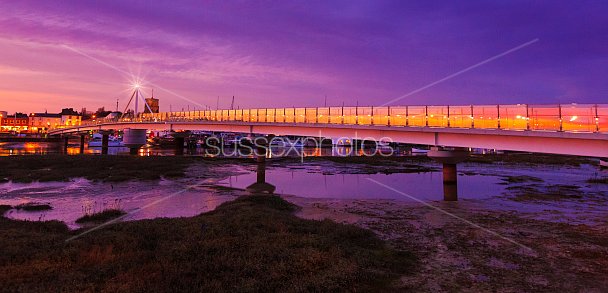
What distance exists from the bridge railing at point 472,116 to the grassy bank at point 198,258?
15502 millimetres

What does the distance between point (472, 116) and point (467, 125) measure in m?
0.79

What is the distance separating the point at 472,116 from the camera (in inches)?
1049

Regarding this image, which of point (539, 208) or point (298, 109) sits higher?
point (298, 109)

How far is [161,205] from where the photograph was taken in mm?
23719

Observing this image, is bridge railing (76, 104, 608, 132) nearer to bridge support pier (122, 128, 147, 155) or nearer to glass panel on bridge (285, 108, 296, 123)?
glass panel on bridge (285, 108, 296, 123)

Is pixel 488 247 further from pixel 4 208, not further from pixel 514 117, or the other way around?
pixel 4 208

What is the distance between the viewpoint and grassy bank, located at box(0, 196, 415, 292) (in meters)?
9.05

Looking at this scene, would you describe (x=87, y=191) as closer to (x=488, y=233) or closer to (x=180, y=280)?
(x=180, y=280)

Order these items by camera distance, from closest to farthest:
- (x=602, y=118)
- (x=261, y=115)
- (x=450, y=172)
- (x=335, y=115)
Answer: (x=602, y=118), (x=450, y=172), (x=335, y=115), (x=261, y=115)

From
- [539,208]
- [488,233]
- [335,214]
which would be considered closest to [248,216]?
[335,214]

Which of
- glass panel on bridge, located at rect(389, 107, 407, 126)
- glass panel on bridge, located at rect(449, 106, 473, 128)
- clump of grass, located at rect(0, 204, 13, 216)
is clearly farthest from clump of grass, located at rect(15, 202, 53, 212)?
glass panel on bridge, located at rect(449, 106, 473, 128)

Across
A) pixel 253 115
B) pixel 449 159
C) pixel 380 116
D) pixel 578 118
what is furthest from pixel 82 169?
pixel 578 118

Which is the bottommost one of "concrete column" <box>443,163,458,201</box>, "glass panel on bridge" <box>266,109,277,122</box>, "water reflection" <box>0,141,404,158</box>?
"concrete column" <box>443,163,458,201</box>

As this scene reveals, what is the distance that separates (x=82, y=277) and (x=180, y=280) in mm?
2484
